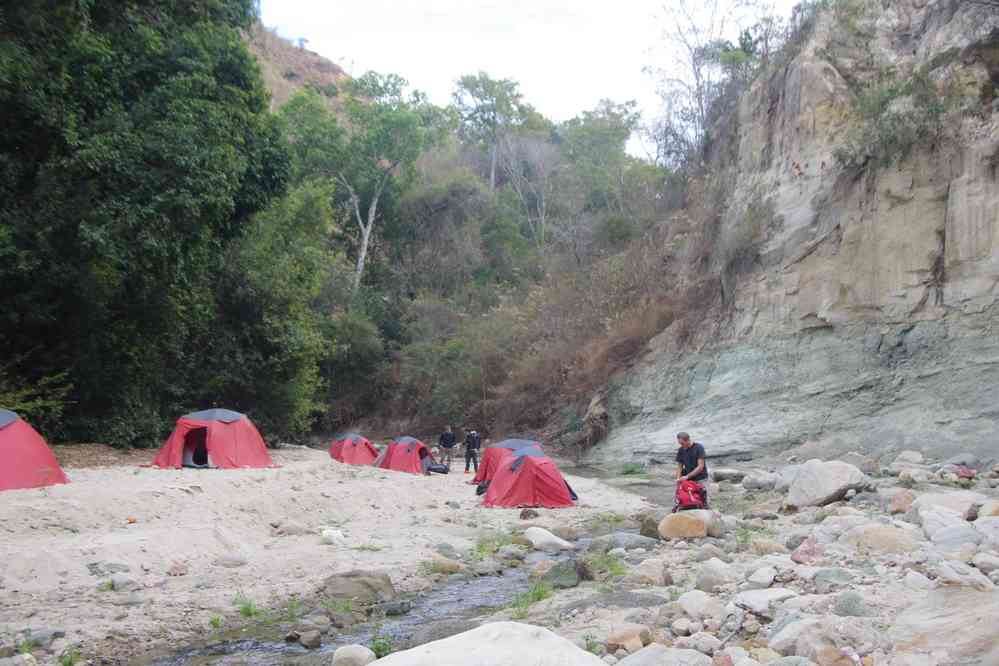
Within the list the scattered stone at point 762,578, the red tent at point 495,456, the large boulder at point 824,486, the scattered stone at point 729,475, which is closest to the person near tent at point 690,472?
the large boulder at point 824,486

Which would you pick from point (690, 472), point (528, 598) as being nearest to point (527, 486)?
point (690, 472)

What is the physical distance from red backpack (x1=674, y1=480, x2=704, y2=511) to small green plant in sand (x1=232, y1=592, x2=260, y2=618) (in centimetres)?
609

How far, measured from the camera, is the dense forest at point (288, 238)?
18672 mm

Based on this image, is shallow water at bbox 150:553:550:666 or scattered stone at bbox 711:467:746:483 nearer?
shallow water at bbox 150:553:550:666

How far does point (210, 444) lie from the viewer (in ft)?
61.5

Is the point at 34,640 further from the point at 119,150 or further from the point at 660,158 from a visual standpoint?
the point at 660,158

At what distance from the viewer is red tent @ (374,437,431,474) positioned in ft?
73.4

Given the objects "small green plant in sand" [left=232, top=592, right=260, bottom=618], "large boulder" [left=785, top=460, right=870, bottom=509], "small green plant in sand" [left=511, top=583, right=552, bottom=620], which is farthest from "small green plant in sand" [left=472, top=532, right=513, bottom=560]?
"large boulder" [left=785, top=460, right=870, bottom=509]

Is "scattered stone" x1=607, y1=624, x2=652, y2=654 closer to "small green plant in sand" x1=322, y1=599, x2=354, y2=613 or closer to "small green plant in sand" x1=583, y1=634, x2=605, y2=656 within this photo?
"small green plant in sand" x1=583, y1=634, x2=605, y2=656

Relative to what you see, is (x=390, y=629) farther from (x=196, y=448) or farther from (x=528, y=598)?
(x=196, y=448)

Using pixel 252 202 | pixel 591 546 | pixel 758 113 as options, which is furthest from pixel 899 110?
pixel 252 202

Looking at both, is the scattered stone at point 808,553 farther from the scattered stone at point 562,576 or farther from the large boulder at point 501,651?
the large boulder at point 501,651

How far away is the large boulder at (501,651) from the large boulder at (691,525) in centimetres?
706

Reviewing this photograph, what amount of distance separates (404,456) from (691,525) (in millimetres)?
12710
